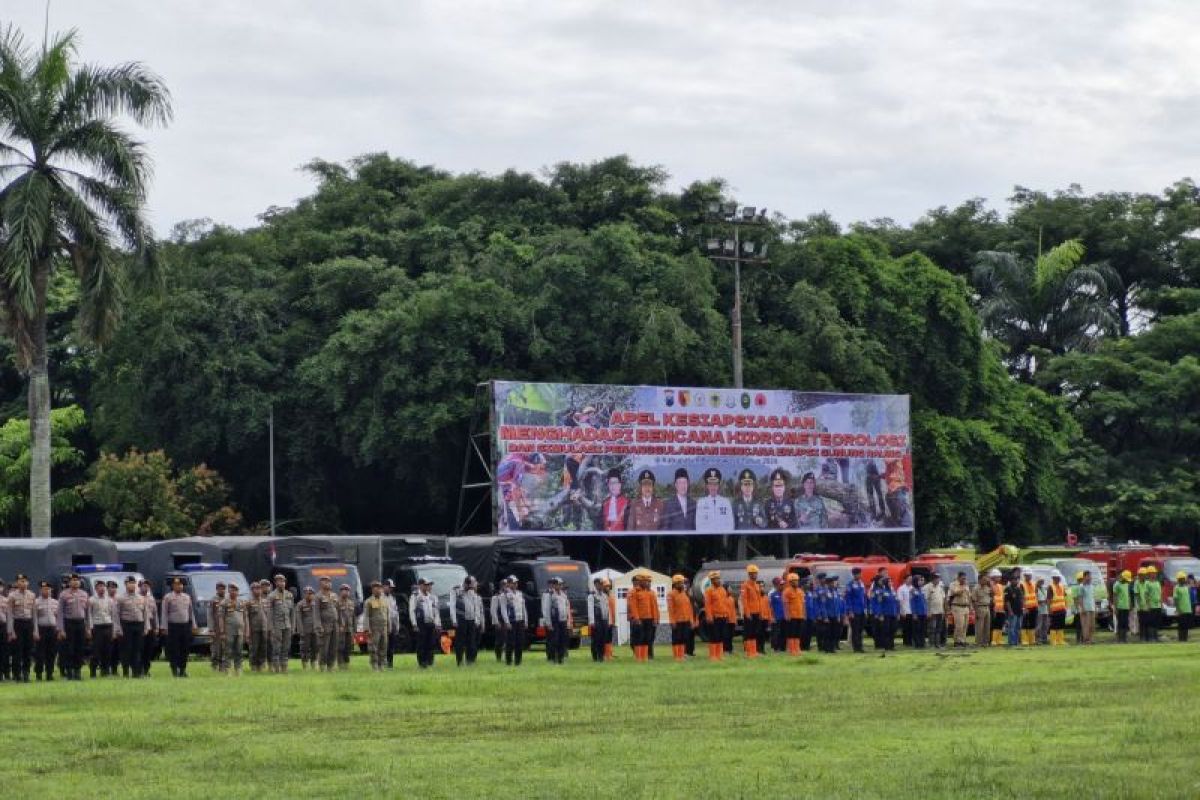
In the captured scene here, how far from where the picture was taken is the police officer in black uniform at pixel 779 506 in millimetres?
47750

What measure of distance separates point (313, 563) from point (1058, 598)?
1493 centimetres

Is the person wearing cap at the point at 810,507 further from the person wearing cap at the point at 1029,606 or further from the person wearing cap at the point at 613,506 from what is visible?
the person wearing cap at the point at 1029,606

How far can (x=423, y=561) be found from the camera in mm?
40500

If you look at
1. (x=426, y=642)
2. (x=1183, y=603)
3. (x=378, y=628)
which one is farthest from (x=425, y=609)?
(x=1183, y=603)

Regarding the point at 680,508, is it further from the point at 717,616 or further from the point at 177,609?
the point at 177,609

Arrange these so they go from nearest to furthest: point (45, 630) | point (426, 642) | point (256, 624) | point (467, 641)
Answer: point (45, 630), point (256, 624), point (426, 642), point (467, 641)

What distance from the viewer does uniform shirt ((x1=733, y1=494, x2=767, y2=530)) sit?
155ft

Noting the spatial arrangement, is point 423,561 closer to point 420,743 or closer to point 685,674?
point 685,674

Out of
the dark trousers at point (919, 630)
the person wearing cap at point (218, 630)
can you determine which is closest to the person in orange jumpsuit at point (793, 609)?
the dark trousers at point (919, 630)

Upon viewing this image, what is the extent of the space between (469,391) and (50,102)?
1539 cm

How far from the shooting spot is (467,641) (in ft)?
106

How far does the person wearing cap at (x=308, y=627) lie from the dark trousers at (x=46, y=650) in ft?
12.6

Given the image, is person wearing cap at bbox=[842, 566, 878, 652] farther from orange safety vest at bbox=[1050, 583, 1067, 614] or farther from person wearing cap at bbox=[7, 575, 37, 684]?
person wearing cap at bbox=[7, 575, 37, 684]

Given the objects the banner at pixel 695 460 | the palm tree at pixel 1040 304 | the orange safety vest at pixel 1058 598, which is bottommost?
the orange safety vest at pixel 1058 598
